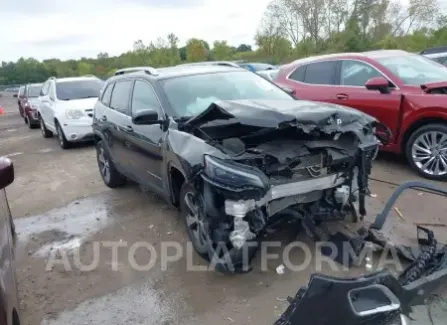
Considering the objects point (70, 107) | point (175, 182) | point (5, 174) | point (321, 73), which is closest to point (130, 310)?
point (175, 182)

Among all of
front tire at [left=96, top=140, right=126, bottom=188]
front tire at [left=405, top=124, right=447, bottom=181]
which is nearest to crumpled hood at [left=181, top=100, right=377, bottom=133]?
front tire at [left=405, top=124, right=447, bottom=181]

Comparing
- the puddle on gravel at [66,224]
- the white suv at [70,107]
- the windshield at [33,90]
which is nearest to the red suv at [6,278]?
the puddle on gravel at [66,224]

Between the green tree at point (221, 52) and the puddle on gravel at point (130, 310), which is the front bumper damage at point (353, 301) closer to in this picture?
the puddle on gravel at point (130, 310)

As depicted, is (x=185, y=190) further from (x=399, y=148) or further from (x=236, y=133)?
(x=399, y=148)

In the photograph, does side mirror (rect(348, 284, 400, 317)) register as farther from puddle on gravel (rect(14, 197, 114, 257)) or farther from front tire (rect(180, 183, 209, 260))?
puddle on gravel (rect(14, 197, 114, 257))

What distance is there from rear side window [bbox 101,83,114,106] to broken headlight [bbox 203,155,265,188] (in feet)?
10.8

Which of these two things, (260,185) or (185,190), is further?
(185,190)

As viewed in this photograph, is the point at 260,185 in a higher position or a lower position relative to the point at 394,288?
higher

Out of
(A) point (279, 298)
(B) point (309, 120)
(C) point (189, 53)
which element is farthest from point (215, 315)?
(C) point (189, 53)

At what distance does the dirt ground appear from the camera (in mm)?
3408

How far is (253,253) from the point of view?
3.76m

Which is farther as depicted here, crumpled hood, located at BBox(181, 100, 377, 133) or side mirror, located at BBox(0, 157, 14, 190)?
crumpled hood, located at BBox(181, 100, 377, 133)

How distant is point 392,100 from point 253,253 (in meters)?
3.50

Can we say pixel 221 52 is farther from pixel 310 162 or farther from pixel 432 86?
pixel 310 162
